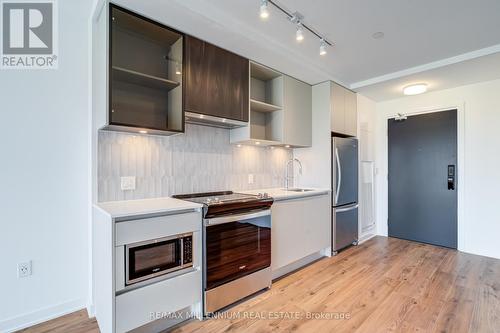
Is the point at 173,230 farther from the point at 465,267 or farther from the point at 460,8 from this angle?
the point at 465,267

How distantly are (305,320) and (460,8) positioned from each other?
2824mm

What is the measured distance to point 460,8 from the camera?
6.54 feet

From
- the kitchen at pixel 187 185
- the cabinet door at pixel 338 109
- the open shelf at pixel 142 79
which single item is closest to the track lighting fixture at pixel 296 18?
the kitchen at pixel 187 185

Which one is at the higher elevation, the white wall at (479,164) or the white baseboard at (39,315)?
the white wall at (479,164)

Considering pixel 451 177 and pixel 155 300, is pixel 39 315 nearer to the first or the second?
pixel 155 300

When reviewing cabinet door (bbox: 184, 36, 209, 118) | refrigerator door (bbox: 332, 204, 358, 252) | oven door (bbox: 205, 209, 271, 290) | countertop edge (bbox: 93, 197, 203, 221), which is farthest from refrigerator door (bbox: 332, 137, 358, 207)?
countertop edge (bbox: 93, 197, 203, 221)

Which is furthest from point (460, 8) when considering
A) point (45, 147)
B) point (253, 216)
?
point (45, 147)

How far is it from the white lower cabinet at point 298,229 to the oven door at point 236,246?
0.21 meters

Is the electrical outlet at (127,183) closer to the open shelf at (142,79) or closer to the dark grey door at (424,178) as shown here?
the open shelf at (142,79)

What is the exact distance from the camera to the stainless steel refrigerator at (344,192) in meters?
3.43

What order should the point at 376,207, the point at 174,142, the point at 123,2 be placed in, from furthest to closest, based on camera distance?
the point at 376,207 < the point at 174,142 < the point at 123,2

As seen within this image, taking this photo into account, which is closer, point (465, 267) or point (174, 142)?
point (174, 142)

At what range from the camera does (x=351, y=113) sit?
3.83 metres

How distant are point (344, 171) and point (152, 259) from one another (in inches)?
111
